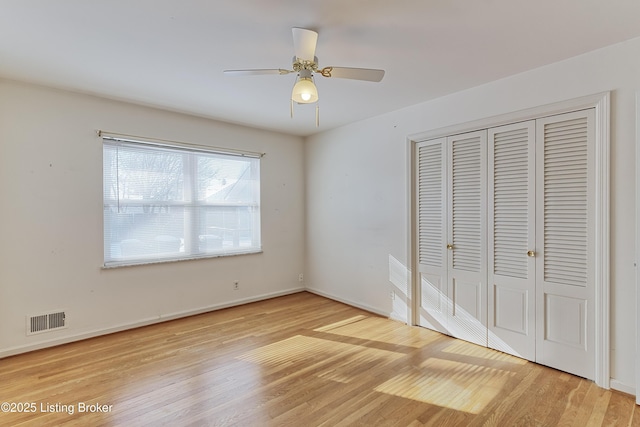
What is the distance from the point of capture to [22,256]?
2.96 meters

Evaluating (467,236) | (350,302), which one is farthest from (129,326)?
(467,236)

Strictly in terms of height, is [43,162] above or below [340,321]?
above

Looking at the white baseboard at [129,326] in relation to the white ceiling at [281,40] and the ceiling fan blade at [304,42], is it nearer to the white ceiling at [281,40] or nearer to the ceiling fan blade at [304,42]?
the white ceiling at [281,40]

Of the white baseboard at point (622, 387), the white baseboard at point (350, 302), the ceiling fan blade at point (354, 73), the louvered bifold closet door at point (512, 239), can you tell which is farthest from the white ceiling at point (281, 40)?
the white baseboard at point (350, 302)

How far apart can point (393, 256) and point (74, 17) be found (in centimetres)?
359

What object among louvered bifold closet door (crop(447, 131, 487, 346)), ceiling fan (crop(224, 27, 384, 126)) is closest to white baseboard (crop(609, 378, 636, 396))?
louvered bifold closet door (crop(447, 131, 487, 346))

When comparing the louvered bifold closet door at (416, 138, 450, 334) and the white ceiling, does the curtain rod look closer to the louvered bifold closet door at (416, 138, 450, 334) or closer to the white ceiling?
the white ceiling

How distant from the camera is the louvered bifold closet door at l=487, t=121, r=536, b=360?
2730 millimetres

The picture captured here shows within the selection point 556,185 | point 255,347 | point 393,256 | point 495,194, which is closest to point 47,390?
point 255,347

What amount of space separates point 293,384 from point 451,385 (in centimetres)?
124

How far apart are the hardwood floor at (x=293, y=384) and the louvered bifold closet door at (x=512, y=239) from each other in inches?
10.8

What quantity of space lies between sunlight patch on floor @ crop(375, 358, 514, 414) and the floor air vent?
3203mm

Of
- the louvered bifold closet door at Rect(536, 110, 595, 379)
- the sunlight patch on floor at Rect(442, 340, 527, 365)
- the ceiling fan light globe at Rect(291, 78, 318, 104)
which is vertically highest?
the ceiling fan light globe at Rect(291, 78, 318, 104)

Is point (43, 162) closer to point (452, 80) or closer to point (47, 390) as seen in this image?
point (47, 390)
